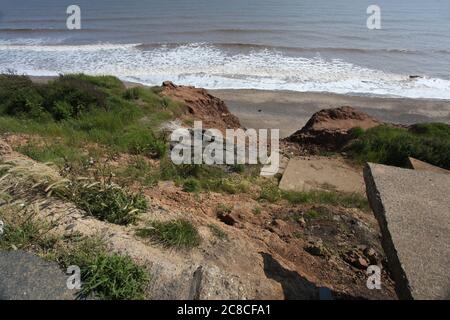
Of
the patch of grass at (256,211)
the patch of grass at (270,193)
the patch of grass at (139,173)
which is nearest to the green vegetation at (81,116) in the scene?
the patch of grass at (139,173)

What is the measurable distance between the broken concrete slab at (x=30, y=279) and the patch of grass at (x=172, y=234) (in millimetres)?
963

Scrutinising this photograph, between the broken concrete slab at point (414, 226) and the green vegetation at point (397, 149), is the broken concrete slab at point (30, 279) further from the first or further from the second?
the green vegetation at point (397, 149)

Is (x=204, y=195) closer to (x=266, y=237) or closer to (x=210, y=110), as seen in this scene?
(x=266, y=237)

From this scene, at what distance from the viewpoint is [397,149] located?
9.45m

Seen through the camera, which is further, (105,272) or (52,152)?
(52,152)

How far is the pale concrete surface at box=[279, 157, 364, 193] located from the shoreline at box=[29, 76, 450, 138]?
13.9ft

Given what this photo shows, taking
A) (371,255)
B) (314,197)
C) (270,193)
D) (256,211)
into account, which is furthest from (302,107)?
(371,255)

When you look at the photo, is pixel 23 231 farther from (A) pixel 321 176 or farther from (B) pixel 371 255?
(A) pixel 321 176

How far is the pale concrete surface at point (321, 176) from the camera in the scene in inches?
319

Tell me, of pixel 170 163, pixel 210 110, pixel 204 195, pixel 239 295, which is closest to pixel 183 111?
pixel 210 110

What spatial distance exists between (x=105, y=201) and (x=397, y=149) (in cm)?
770

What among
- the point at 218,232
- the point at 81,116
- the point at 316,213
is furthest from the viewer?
the point at 81,116

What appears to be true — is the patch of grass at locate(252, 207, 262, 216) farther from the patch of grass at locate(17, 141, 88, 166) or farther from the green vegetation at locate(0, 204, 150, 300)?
the patch of grass at locate(17, 141, 88, 166)

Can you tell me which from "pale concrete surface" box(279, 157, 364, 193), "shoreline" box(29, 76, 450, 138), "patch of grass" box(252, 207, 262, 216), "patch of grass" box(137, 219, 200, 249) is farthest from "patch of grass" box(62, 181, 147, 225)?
"shoreline" box(29, 76, 450, 138)
